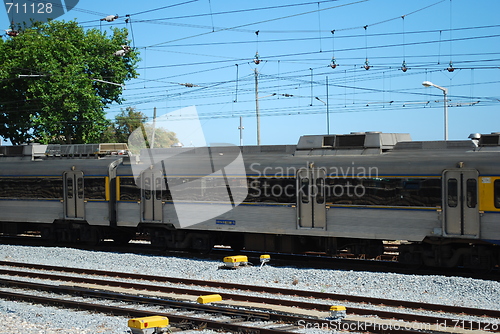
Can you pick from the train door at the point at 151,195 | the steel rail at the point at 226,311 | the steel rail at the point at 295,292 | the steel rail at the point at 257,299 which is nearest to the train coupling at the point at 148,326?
the steel rail at the point at 226,311

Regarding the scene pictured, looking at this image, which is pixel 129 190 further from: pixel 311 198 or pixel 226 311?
pixel 226 311

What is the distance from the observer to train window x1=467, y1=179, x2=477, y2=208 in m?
15.4

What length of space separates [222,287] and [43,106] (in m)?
28.0

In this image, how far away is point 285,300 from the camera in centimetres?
1295

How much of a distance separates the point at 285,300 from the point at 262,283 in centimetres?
290

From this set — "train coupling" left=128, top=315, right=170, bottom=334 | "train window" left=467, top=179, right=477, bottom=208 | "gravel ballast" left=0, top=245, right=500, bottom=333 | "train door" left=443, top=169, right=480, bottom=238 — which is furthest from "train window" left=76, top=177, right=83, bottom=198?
"train window" left=467, top=179, right=477, bottom=208

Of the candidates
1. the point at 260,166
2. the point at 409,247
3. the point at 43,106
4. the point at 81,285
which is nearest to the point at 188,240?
the point at 260,166

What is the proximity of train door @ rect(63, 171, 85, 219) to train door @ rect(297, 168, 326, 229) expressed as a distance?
→ 30.3 feet

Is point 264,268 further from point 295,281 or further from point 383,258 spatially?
point 383,258

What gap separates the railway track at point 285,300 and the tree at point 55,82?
2211cm

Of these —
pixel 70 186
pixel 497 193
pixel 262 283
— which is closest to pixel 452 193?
pixel 497 193

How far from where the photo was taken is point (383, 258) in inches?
761

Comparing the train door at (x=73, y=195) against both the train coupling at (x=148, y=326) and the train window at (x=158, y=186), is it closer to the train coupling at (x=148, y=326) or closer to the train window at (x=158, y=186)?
the train window at (x=158, y=186)

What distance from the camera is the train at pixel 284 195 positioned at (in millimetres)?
15789
